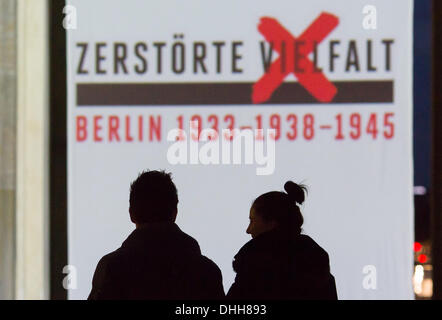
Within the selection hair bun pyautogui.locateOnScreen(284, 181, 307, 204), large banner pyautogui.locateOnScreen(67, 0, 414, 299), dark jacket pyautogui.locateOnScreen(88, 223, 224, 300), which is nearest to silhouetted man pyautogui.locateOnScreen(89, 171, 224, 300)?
dark jacket pyautogui.locateOnScreen(88, 223, 224, 300)

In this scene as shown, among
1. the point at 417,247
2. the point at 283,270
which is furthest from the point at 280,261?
the point at 417,247

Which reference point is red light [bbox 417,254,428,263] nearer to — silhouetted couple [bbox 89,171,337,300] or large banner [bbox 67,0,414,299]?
large banner [bbox 67,0,414,299]

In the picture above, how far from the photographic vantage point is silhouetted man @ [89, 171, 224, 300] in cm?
271

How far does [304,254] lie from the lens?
2984mm

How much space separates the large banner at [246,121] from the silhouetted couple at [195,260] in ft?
5.55

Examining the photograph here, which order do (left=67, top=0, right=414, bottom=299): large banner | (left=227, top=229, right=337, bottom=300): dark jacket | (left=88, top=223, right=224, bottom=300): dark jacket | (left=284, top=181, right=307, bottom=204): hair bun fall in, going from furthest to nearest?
(left=67, top=0, right=414, bottom=299): large banner < (left=284, top=181, right=307, bottom=204): hair bun < (left=227, top=229, right=337, bottom=300): dark jacket < (left=88, top=223, right=224, bottom=300): dark jacket

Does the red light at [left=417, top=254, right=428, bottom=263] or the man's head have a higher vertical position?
the man's head

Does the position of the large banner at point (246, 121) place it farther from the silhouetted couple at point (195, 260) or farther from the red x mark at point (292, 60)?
the silhouetted couple at point (195, 260)

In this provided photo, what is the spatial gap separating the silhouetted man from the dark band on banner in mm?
2072

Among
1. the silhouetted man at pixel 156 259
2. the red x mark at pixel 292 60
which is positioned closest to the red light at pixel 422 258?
the red x mark at pixel 292 60

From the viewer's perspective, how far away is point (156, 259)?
276 centimetres

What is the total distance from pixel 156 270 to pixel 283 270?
538 mm

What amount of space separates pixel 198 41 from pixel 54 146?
1.19m
